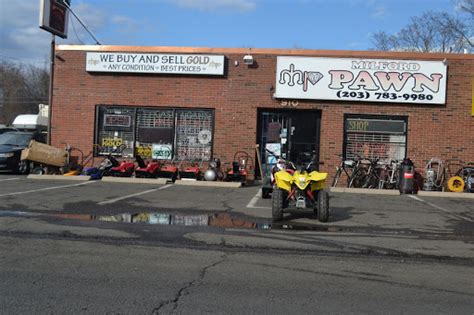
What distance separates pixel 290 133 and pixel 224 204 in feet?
22.6

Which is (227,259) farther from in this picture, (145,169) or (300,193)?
(145,169)

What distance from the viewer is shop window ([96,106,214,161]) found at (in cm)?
1898

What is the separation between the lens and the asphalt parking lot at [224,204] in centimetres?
1078

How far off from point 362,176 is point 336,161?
1.13 m

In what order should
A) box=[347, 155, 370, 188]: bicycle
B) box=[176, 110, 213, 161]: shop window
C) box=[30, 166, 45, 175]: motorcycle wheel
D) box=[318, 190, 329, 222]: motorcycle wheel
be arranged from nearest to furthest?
box=[318, 190, 329, 222]: motorcycle wheel → box=[347, 155, 370, 188]: bicycle → box=[176, 110, 213, 161]: shop window → box=[30, 166, 45, 175]: motorcycle wheel

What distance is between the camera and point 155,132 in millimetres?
19203

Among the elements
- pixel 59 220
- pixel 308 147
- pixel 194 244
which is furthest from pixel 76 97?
pixel 194 244

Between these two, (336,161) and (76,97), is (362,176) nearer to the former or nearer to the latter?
(336,161)

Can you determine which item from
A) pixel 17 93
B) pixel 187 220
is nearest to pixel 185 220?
pixel 187 220

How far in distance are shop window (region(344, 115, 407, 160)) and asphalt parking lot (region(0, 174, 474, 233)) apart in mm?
2752

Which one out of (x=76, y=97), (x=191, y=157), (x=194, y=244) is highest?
(x=76, y=97)

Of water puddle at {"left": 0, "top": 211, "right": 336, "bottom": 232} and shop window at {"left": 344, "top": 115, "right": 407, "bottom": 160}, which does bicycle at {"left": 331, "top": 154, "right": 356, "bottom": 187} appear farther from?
water puddle at {"left": 0, "top": 211, "right": 336, "bottom": 232}

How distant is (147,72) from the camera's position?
18969mm

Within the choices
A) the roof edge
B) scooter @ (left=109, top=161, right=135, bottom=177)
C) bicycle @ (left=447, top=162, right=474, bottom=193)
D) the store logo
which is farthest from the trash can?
scooter @ (left=109, top=161, right=135, bottom=177)
